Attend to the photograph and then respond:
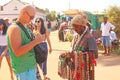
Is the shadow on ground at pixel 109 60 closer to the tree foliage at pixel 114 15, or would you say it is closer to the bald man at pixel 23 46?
the tree foliage at pixel 114 15

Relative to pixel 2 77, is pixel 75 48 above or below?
above

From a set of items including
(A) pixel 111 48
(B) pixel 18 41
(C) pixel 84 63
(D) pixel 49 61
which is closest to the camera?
(B) pixel 18 41

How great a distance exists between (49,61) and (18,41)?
8.28m

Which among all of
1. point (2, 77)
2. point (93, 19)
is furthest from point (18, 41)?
point (93, 19)

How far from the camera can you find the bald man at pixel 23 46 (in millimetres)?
4488

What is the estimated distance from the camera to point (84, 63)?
17.7 feet

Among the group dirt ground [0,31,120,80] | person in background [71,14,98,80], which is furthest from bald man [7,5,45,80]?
dirt ground [0,31,120,80]

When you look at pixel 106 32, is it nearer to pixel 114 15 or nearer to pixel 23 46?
pixel 114 15

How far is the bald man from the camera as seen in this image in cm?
449

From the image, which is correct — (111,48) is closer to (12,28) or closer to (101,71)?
(101,71)

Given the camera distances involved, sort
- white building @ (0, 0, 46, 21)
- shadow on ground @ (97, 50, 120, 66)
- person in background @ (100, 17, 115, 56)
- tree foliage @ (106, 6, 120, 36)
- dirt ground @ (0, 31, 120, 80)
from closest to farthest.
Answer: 1. dirt ground @ (0, 31, 120, 80)
2. shadow on ground @ (97, 50, 120, 66)
3. person in background @ (100, 17, 115, 56)
4. tree foliage @ (106, 6, 120, 36)
5. white building @ (0, 0, 46, 21)

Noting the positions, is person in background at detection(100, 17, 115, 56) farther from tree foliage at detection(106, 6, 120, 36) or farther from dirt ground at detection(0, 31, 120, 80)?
tree foliage at detection(106, 6, 120, 36)

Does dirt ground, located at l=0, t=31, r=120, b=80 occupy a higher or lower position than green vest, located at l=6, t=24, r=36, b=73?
lower

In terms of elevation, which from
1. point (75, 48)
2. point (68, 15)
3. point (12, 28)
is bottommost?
point (68, 15)
